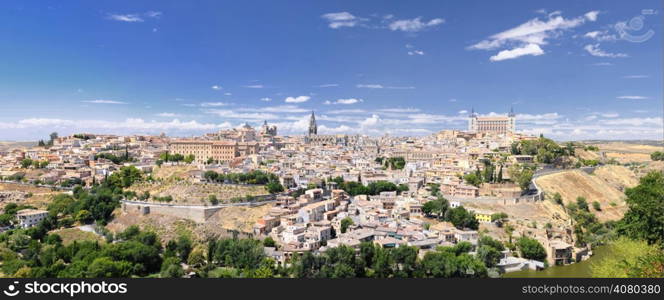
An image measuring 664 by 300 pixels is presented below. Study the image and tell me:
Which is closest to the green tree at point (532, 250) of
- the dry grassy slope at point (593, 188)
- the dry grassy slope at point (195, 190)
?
the dry grassy slope at point (593, 188)

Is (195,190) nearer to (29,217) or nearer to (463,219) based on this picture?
(29,217)

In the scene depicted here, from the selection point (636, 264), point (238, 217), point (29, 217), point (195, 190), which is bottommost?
point (29, 217)

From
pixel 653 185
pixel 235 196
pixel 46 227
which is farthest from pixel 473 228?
pixel 46 227

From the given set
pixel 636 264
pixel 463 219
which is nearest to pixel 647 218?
pixel 636 264

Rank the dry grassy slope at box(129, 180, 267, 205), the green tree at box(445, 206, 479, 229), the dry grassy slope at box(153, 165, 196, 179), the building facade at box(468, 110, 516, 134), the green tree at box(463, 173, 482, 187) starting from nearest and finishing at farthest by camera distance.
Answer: the green tree at box(445, 206, 479, 229) → the dry grassy slope at box(129, 180, 267, 205) → the green tree at box(463, 173, 482, 187) → the dry grassy slope at box(153, 165, 196, 179) → the building facade at box(468, 110, 516, 134)

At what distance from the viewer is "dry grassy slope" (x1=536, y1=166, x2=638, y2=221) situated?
59.3 ft

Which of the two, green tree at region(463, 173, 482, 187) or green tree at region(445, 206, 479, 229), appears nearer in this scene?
green tree at region(445, 206, 479, 229)
